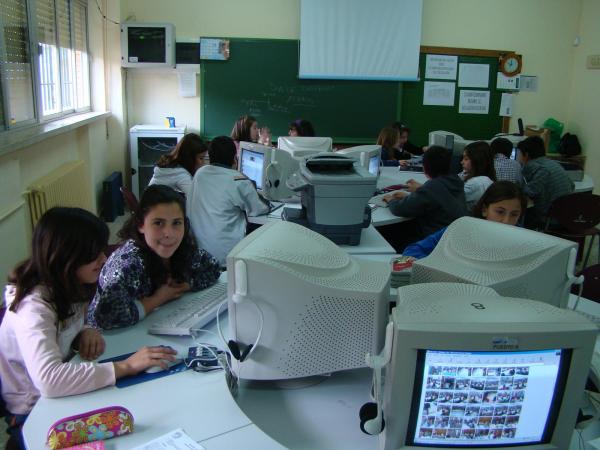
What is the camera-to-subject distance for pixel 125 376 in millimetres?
1365

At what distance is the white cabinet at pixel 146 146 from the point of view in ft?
18.6

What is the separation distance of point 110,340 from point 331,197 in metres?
1.23

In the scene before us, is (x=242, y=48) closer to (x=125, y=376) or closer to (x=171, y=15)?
(x=171, y=15)

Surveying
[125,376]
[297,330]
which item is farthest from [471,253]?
[125,376]

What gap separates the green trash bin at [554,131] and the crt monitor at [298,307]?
5948 millimetres

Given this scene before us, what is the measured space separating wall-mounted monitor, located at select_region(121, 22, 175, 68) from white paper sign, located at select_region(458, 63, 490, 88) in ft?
10.7

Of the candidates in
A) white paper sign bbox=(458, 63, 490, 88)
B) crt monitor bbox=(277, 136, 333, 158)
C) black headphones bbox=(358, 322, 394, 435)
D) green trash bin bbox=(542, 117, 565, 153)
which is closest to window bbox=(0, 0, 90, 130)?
crt monitor bbox=(277, 136, 333, 158)

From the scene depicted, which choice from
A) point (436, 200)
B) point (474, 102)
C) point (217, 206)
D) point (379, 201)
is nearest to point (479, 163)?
point (379, 201)

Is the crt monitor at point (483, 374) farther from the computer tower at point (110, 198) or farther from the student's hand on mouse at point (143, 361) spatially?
the computer tower at point (110, 198)

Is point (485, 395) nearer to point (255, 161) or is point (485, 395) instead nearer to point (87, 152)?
point (255, 161)

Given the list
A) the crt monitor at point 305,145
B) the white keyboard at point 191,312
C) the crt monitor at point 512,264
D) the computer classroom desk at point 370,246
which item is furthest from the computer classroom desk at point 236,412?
the crt monitor at point 305,145

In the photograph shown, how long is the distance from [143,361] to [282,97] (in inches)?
194

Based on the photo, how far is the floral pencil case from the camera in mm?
1080

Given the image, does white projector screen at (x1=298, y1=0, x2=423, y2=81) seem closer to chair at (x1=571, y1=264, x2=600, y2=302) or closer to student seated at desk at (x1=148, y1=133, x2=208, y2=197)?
student seated at desk at (x1=148, y1=133, x2=208, y2=197)
